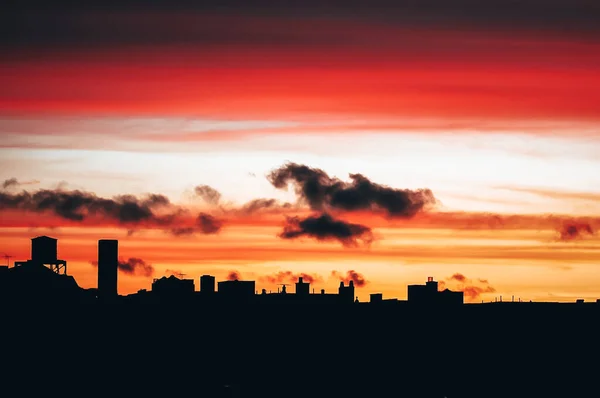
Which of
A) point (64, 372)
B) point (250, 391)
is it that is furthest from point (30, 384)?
point (250, 391)

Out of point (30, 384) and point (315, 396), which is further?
point (315, 396)

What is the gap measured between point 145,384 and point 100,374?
10876 millimetres

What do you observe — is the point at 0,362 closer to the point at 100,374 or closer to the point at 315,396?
the point at 100,374

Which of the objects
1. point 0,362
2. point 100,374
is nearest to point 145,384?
point 100,374

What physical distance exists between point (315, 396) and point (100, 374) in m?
33.4

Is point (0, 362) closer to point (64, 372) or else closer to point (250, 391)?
point (64, 372)

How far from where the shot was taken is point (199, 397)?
563 feet

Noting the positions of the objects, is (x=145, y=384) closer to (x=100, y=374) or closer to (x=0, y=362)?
(x=100, y=374)

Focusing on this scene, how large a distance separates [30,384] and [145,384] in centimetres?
1798

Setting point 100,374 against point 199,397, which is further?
point 100,374

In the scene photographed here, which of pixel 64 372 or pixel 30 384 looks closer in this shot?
pixel 30 384

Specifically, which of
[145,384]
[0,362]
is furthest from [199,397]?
[0,362]

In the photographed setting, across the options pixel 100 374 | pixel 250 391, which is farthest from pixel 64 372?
pixel 250 391

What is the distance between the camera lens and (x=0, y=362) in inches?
7608
